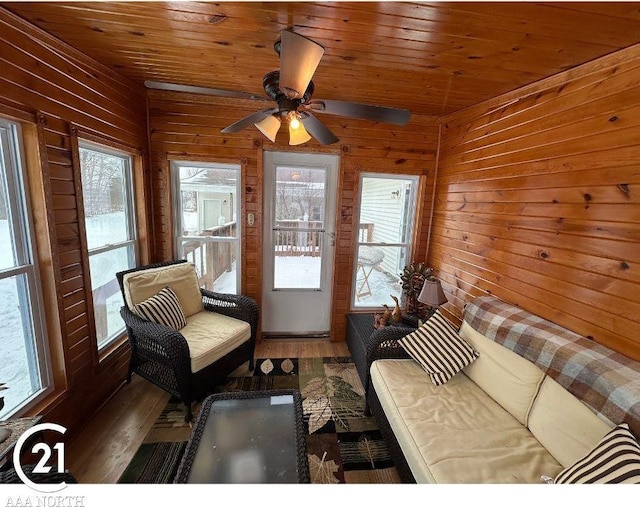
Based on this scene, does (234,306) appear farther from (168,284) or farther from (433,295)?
(433,295)

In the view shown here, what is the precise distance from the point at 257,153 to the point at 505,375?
2.59 m

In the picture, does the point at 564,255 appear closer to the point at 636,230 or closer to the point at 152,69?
the point at 636,230

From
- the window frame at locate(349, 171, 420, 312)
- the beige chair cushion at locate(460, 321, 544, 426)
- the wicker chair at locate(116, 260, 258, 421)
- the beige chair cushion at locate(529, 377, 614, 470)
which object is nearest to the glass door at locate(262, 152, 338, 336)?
the window frame at locate(349, 171, 420, 312)

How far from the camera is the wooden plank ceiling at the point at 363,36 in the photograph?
1.21 meters

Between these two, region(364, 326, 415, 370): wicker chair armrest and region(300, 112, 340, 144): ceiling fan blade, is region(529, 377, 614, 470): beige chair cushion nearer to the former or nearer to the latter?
region(364, 326, 415, 370): wicker chair armrest

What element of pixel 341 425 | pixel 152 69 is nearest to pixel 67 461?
pixel 341 425

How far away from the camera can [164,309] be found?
6.95ft

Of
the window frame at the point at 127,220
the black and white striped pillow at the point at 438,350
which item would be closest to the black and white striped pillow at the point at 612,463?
the black and white striped pillow at the point at 438,350

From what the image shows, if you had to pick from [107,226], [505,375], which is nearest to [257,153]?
[107,226]

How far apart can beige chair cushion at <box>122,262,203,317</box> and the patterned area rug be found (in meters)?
0.76

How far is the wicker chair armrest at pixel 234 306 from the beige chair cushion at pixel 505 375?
167cm

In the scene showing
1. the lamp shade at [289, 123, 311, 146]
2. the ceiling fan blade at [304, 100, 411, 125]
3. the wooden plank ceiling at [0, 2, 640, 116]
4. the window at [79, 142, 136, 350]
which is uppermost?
the wooden plank ceiling at [0, 2, 640, 116]

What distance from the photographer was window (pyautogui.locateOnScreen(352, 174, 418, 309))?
297 centimetres
